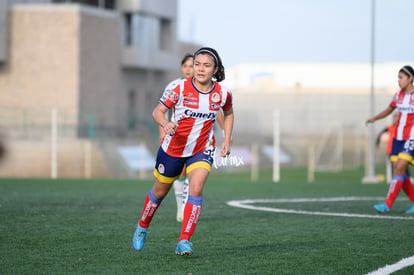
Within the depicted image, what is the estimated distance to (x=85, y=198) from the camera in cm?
1498

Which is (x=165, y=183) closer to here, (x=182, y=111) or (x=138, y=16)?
(x=182, y=111)

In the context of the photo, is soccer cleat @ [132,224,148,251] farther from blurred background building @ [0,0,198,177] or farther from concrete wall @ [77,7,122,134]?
concrete wall @ [77,7,122,134]

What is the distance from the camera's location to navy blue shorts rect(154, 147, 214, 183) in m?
7.95

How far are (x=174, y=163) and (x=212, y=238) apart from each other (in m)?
1.43

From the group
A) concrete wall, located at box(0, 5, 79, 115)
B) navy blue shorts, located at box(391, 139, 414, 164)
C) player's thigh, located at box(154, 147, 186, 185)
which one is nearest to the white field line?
navy blue shorts, located at box(391, 139, 414, 164)

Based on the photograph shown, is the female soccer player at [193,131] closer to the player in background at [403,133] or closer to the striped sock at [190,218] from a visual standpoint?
the striped sock at [190,218]

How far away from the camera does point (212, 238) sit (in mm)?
9062

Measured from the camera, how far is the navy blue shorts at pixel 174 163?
7945 millimetres

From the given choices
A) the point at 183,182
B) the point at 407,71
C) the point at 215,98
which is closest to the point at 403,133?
the point at 407,71

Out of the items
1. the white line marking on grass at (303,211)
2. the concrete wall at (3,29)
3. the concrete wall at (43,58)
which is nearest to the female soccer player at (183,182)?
the white line marking on grass at (303,211)

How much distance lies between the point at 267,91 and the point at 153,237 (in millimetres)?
48956

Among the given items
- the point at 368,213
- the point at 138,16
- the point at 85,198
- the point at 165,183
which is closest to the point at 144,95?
the point at 138,16

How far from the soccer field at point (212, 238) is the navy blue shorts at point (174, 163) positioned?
73cm

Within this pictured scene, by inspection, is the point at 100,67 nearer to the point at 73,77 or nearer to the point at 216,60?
the point at 73,77
